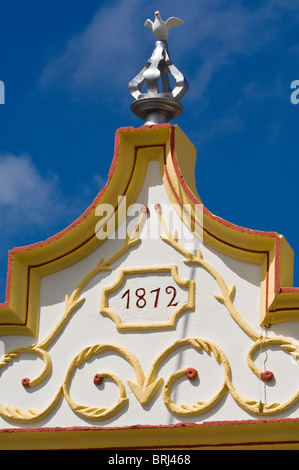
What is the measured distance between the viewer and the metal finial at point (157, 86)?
39.9 feet

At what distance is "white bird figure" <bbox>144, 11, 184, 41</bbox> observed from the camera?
12664mm

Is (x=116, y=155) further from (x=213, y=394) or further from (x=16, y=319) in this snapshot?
(x=213, y=394)

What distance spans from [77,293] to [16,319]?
0.71 m

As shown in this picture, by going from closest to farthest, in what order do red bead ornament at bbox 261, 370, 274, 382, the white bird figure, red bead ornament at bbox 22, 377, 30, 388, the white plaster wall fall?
red bead ornament at bbox 261, 370, 274, 382 → the white plaster wall → red bead ornament at bbox 22, 377, 30, 388 → the white bird figure

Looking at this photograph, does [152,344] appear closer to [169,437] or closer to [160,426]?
[160,426]

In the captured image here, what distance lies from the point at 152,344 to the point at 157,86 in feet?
10.2

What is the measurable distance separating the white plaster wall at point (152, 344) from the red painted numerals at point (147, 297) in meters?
0.12

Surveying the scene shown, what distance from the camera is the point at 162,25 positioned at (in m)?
12.7

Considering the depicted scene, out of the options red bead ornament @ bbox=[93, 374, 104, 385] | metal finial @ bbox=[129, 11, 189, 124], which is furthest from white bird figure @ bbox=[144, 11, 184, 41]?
red bead ornament @ bbox=[93, 374, 104, 385]

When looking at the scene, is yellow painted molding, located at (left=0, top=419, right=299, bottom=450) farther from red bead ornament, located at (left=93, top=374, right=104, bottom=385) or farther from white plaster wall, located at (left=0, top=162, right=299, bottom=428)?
red bead ornament, located at (left=93, top=374, right=104, bottom=385)

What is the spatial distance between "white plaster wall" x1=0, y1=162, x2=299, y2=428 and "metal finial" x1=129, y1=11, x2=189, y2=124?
756mm

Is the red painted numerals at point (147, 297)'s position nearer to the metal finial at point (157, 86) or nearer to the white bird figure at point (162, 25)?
the metal finial at point (157, 86)

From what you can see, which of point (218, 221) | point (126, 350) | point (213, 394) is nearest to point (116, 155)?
point (218, 221)

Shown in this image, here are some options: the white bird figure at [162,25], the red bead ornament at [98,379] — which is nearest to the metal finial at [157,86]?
the white bird figure at [162,25]
